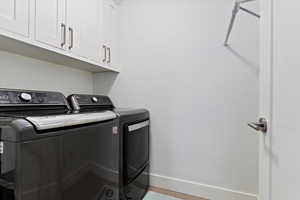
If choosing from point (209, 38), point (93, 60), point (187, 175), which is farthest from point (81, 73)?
point (187, 175)

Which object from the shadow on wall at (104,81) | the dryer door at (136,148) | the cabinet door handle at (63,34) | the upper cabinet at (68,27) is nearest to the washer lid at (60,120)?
the dryer door at (136,148)

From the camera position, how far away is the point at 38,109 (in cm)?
107

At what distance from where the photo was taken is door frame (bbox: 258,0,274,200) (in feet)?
2.76

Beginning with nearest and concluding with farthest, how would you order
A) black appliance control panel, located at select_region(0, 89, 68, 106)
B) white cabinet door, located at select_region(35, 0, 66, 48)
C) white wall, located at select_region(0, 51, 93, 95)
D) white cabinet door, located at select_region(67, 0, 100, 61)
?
black appliance control panel, located at select_region(0, 89, 68, 106) → white cabinet door, located at select_region(35, 0, 66, 48) → white wall, located at select_region(0, 51, 93, 95) → white cabinet door, located at select_region(67, 0, 100, 61)

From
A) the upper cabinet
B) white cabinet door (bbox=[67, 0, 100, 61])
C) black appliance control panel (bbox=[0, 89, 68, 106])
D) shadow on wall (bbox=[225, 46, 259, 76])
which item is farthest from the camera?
shadow on wall (bbox=[225, 46, 259, 76])

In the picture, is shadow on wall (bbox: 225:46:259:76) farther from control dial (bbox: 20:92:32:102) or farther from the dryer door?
control dial (bbox: 20:92:32:102)

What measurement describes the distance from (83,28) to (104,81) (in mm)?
777

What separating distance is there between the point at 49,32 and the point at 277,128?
5.09 ft

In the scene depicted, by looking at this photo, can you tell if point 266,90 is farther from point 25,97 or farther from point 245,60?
point 25,97

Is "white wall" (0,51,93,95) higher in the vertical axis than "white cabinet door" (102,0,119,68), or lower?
lower

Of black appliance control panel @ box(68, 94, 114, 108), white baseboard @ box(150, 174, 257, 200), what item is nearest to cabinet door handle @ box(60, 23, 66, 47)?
black appliance control panel @ box(68, 94, 114, 108)

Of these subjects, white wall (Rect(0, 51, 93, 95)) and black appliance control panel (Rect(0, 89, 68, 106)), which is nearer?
black appliance control panel (Rect(0, 89, 68, 106))

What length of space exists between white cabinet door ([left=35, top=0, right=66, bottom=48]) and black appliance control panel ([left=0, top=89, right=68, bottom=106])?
39cm

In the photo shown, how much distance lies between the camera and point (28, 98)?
1.06 meters
